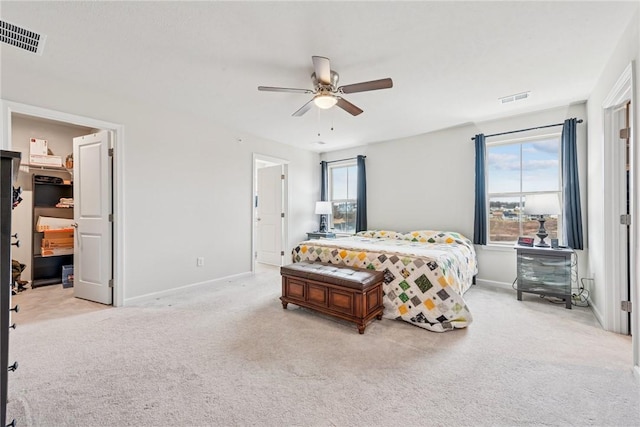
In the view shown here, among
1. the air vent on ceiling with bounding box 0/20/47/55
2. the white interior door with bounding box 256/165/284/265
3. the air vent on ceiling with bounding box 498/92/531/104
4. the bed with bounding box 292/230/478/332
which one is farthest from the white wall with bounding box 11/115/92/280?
the air vent on ceiling with bounding box 498/92/531/104

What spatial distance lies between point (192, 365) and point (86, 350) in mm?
1014

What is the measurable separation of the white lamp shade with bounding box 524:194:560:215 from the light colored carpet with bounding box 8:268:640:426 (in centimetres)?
117

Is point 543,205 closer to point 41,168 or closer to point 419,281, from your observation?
point 419,281

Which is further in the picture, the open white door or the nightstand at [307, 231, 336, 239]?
the nightstand at [307, 231, 336, 239]

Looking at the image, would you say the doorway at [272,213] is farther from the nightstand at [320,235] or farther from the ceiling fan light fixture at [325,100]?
the ceiling fan light fixture at [325,100]

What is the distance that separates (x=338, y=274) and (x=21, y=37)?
3.35 metres

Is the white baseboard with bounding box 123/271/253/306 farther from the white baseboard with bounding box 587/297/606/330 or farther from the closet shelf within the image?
the white baseboard with bounding box 587/297/606/330

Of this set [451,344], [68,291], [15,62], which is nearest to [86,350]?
[68,291]

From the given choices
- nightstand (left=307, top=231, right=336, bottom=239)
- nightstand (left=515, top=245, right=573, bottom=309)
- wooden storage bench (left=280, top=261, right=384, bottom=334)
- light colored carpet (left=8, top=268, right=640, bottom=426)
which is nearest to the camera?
light colored carpet (left=8, top=268, right=640, bottom=426)

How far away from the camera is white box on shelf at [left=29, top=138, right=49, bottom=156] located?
4.20m

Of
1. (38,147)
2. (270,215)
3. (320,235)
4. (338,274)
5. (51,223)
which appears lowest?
(338,274)

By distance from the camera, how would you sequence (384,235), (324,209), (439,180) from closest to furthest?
(439,180)
(384,235)
(324,209)

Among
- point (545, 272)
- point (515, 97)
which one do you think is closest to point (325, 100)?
point (515, 97)

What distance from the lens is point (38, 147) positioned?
4.25 metres
